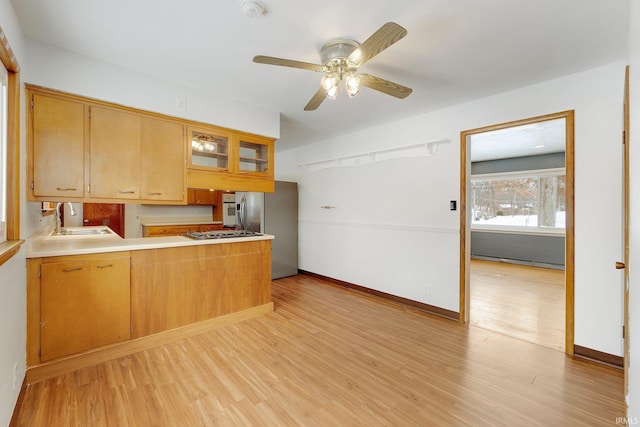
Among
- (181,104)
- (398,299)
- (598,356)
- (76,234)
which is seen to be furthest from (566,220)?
(76,234)

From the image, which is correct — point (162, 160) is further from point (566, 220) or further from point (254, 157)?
point (566, 220)

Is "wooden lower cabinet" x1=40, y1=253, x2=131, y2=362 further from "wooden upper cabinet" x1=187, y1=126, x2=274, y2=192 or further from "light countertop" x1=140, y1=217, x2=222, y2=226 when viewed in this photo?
"light countertop" x1=140, y1=217, x2=222, y2=226

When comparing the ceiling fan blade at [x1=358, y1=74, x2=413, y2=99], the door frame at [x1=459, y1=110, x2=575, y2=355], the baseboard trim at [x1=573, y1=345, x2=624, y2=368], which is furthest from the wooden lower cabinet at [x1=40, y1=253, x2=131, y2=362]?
the baseboard trim at [x1=573, y1=345, x2=624, y2=368]

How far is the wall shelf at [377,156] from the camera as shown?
3406 mm

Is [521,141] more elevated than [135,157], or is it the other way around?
[521,141]

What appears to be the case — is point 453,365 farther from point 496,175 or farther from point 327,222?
point 496,175

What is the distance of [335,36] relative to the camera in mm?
1917

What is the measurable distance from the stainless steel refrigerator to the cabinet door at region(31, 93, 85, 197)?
2.52 metres

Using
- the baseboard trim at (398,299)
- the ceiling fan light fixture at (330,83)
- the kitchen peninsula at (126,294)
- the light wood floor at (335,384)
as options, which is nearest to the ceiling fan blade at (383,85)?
the ceiling fan light fixture at (330,83)

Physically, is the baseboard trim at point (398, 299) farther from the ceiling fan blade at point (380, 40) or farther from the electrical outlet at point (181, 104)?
the electrical outlet at point (181, 104)

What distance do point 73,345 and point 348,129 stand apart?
3762 mm

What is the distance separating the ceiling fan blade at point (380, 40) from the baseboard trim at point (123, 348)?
8.67ft

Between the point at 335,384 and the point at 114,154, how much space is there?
2.60 metres

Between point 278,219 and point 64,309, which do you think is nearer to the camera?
point 64,309
